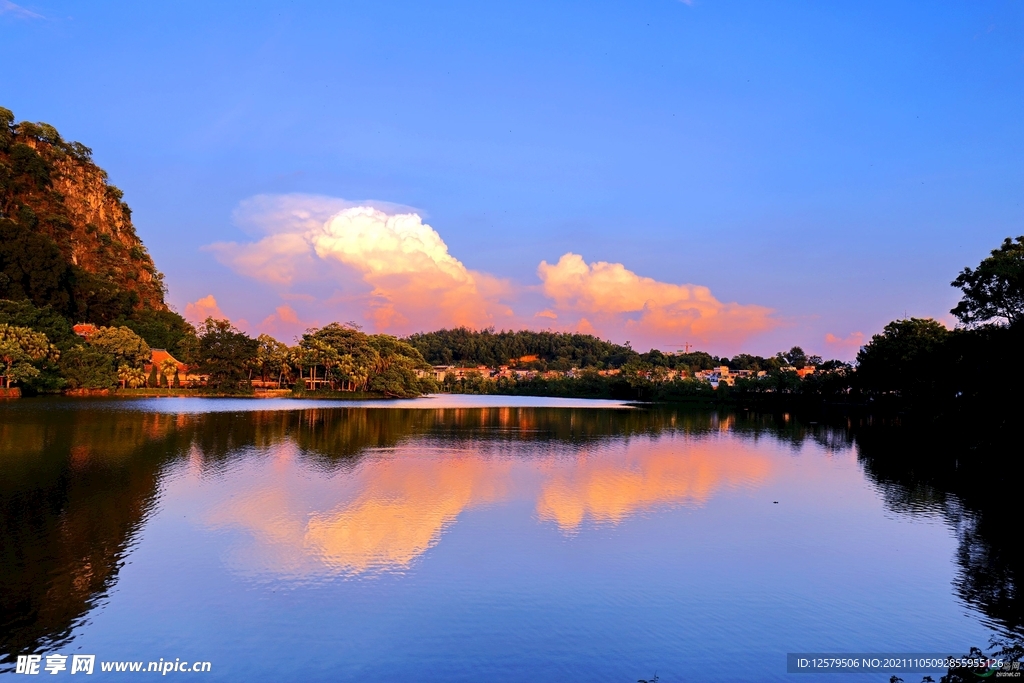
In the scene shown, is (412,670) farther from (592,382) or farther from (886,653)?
(592,382)

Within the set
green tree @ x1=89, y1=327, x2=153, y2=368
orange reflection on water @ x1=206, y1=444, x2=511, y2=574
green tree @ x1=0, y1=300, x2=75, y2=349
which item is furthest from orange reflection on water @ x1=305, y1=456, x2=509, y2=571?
green tree @ x1=89, y1=327, x2=153, y2=368

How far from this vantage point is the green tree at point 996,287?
27266 mm

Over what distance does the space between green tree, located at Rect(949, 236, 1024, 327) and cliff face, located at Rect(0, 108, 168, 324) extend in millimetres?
61857

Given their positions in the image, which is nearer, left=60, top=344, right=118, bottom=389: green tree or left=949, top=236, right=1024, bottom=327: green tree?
left=949, top=236, right=1024, bottom=327: green tree

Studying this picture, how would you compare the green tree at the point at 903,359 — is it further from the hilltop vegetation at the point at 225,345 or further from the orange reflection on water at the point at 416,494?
the orange reflection on water at the point at 416,494

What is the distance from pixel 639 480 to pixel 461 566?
376 inches

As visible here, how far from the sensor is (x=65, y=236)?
6962 centimetres

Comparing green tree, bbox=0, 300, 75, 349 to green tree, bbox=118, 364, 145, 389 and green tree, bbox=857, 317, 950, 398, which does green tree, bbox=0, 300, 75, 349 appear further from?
green tree, bbox=857, 317, 950, 398

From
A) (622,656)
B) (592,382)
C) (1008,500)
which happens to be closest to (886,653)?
(622,656)

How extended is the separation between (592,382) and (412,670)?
249ft

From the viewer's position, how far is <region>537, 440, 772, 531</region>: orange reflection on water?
1505cm

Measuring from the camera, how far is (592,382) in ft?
270

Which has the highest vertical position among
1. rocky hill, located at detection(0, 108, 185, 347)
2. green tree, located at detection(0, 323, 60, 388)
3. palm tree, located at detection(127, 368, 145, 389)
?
rocky hill, located at detection(0, 108, 185, 347)

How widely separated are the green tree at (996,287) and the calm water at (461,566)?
42.6 feet
